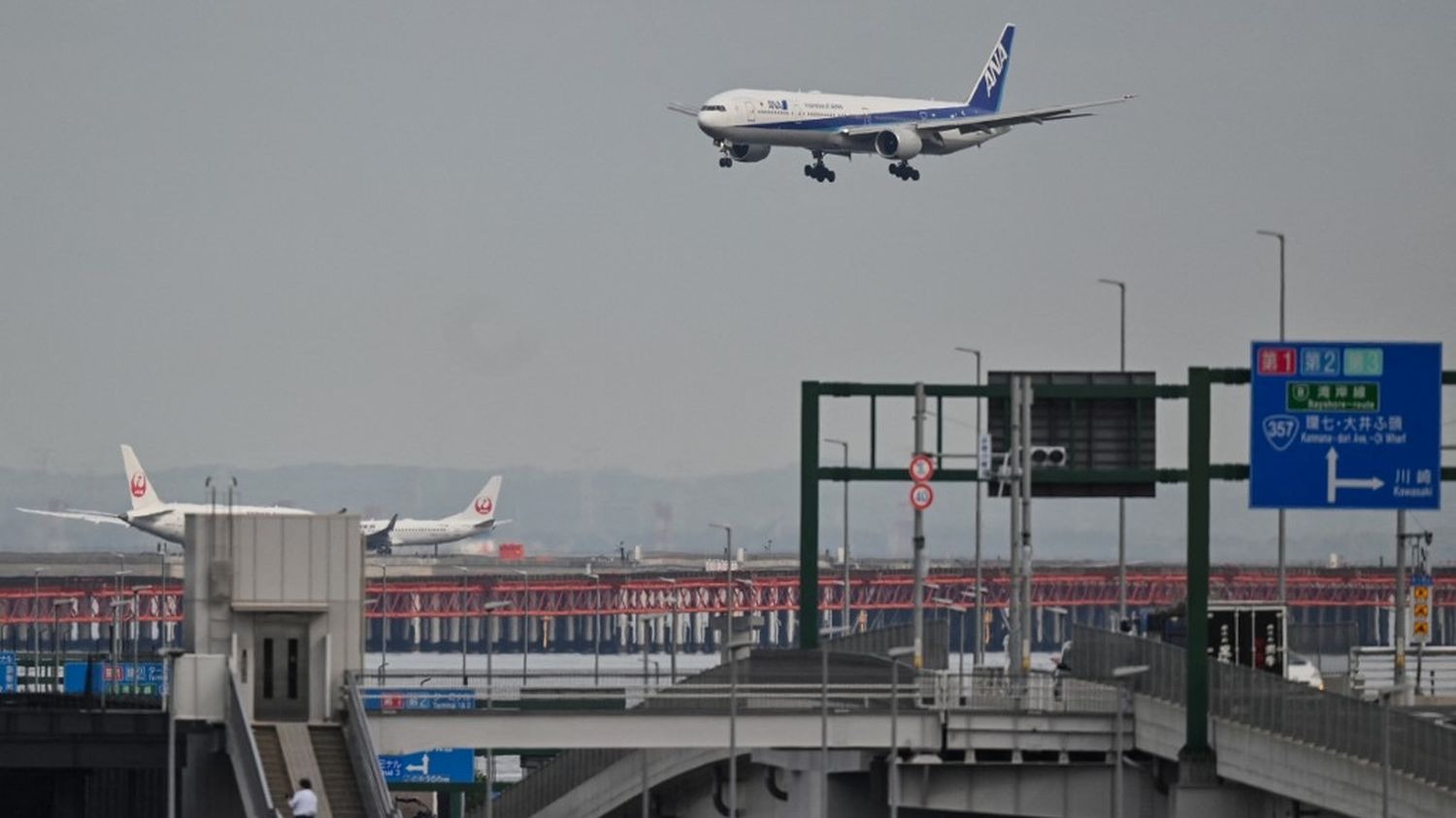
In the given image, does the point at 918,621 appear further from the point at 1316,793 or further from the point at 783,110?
the point at 783,110

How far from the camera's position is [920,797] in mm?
61969

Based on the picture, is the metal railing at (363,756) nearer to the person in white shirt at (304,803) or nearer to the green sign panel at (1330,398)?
the person in white shirt at (304,803)

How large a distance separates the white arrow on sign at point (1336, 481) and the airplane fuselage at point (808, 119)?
77.5 metres

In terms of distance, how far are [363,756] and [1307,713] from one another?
16736mm

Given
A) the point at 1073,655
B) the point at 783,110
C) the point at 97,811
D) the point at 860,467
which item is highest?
the point at 783,110

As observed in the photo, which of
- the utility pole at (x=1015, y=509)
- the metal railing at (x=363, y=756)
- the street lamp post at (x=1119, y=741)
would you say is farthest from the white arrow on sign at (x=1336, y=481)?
the metal railing at (x=363, y=756)

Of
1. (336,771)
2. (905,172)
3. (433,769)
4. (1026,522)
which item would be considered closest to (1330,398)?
(1026,522)

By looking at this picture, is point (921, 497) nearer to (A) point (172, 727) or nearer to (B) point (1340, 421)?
(B) point (1340, 421)

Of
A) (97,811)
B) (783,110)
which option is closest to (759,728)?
(97,811)

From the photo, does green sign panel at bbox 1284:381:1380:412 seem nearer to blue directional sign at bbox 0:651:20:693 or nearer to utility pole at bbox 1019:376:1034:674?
utility pole at bbox 1019:376:1034:674

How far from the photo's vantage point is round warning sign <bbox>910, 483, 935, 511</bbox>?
66.1 metres

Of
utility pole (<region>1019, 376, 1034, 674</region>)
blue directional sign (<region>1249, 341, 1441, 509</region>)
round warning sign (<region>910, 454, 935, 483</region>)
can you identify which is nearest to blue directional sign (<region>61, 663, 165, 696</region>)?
round warning sign (<region>910, 454, 935, 483</region>)

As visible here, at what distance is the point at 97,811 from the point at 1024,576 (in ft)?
95.9

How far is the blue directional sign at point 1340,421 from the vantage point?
6222 centimetres
